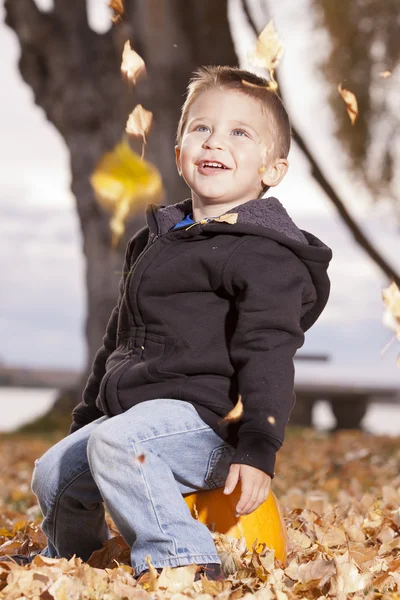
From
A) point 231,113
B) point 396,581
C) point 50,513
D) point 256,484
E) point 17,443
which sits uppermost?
point 231,113

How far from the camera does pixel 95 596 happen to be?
2537 millimetres

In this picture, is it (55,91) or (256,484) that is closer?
(256,484)

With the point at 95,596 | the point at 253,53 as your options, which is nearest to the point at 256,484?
the point at 95,596

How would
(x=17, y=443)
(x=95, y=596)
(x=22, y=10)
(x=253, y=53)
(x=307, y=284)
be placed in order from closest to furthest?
(x=95, y=596), (x=307, y=284), (x=253, y=53), (x=22, y=10), (x=17, y=443)

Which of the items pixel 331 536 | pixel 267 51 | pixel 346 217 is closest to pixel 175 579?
pixel 331 536

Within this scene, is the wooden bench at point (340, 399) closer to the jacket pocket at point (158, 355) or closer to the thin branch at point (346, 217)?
the thin branch at point (346, 217)

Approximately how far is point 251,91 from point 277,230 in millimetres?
506

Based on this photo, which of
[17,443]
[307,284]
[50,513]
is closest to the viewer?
[307,284]

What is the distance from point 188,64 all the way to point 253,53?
4762 millimetres

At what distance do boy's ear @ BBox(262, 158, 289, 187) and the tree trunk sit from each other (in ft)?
16.2

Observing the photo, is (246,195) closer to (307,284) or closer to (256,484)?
(307,284)

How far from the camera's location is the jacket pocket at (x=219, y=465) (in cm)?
280

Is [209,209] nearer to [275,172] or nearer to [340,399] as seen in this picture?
[275,172]

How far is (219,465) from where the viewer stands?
2.81 metres
